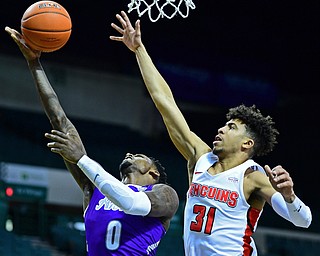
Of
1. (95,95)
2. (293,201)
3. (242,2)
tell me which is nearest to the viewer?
(293,201)

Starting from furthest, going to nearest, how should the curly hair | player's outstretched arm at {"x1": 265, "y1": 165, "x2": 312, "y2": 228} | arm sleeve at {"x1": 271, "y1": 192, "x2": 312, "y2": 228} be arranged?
1. the curly hair
2. arm sleeve at {"x1": 271, "y1": 192, "x2": 312, "y2": 228}
3. player's outstretched arm at {"x1": 265, "y1": 165, "x2": 312, "y2": 228}

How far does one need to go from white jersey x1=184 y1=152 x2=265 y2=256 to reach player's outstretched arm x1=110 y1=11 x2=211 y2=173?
33 centimetres

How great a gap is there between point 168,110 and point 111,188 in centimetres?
80

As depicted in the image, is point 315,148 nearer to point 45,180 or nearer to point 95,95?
point 95,95

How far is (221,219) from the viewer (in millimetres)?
4406

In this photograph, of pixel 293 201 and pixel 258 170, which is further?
pixel 258 170

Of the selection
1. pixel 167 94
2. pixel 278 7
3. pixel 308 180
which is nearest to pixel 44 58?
pixel 278 7

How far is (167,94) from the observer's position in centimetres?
489

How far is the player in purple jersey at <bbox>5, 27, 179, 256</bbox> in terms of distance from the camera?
4199 mm

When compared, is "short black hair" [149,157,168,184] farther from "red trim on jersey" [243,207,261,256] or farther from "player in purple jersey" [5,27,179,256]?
"red trim on jersey" [243,207,261,256]

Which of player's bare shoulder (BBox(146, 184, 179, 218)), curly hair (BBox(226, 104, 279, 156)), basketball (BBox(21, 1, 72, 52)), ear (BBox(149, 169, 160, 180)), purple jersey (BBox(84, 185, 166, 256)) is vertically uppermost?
basketball (BBox(21, 1, 72, 52))

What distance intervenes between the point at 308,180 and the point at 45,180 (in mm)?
5404

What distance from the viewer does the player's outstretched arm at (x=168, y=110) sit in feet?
15.6

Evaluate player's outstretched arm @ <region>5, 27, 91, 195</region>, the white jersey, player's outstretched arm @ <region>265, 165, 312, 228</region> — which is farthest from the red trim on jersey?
player's outstretched arm @ <region>5, 27, 91, 195</region>
